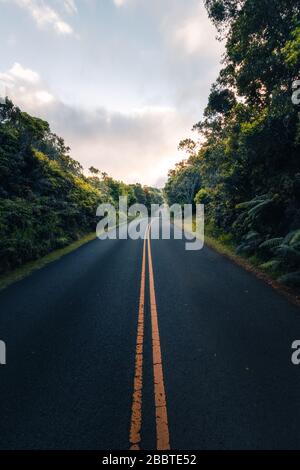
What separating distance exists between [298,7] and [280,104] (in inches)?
126

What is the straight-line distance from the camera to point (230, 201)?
50.7 feet

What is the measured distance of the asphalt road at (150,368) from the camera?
3012 millimetres

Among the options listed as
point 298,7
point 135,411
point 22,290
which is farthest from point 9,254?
point 298,7

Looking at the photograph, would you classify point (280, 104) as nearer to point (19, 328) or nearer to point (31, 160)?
point (19, 328)
